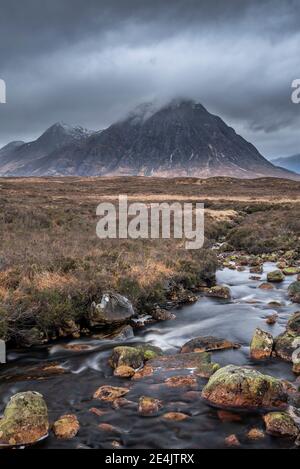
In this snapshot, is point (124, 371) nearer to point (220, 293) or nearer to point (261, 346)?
point (261, 346)

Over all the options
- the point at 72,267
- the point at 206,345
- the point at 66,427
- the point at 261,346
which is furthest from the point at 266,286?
the point at 66,427

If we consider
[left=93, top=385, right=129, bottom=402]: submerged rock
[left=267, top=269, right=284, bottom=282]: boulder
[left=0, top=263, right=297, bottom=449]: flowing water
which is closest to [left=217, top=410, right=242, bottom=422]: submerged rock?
[left=0, top=263, right=297, bottom=449]: flowing water

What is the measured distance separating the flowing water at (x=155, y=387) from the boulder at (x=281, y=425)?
204 millimetres

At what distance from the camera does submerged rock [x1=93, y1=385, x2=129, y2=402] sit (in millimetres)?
11266

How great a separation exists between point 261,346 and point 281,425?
4.33 m

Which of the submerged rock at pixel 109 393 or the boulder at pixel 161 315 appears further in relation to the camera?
the boulder at pixel 161 315

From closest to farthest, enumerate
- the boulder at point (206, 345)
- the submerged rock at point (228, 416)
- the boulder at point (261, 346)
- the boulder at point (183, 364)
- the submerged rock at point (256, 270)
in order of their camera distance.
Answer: the submerged rock at point (228, 416), the boulder at point (183, 364), the boulder at point (261, 346), the boulder at point (206, 345), the submerged rock at point (256, 270)

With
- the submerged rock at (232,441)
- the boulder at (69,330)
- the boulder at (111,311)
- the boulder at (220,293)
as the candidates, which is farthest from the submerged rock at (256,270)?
the submerged rock at (232,441)

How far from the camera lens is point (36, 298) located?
1575 centimetres

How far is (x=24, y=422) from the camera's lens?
372 inches

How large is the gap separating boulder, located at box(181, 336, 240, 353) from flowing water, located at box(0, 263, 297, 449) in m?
0.33

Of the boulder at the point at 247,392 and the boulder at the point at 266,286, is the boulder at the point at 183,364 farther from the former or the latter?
the boulder at the point at 266,286

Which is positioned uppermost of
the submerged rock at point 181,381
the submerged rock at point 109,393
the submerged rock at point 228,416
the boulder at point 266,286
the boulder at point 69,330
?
the boulder at point 266,286

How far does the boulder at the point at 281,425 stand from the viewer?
30.9ft
